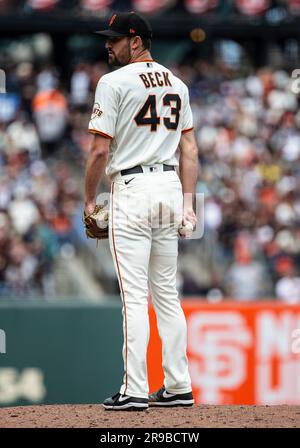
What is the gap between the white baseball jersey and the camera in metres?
5.36

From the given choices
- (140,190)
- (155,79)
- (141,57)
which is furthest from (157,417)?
(141,57)

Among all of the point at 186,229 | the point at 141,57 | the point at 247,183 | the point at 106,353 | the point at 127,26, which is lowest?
the point at 106,353

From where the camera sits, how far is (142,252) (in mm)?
5469

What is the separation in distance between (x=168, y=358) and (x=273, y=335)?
4388mm

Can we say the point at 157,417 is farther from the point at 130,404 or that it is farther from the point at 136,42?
the point at 136,42

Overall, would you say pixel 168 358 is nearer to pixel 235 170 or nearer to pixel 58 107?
pixel 235 170

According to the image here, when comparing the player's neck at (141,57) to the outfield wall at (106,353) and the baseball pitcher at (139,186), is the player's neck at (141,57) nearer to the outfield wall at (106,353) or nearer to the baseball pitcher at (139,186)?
the baseball pitcher at (139,186)

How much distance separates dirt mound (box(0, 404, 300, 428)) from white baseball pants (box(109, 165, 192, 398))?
204 millimetres

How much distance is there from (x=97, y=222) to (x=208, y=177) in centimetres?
813

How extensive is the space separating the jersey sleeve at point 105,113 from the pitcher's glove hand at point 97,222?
43cm

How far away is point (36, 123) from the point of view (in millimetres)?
14820

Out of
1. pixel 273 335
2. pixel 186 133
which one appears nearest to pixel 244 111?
pixel 273 335

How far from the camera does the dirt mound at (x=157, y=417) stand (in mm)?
5176

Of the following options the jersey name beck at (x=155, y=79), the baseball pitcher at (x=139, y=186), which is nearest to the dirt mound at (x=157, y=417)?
the baseball pitcher at (x=139, y=186)
